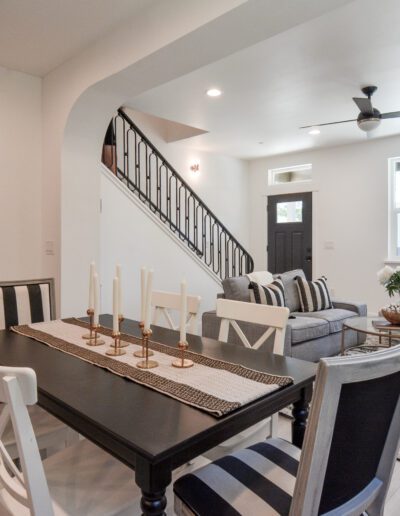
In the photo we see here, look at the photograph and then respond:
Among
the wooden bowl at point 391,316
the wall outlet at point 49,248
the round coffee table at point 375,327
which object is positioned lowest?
the round coffee table at point 375,327

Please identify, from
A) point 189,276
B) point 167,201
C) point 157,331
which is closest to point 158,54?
point 157,331

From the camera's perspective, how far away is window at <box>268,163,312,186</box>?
287 inches

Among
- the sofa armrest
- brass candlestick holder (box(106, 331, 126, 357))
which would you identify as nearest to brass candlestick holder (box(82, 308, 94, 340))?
brass candlestick holder (box(106, 331, 126, 357))

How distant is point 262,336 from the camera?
2020 millimetres

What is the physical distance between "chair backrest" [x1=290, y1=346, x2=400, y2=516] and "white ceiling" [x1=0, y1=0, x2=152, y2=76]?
252 cm

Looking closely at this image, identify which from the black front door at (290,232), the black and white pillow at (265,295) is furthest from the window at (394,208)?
the black and white pillow at (265,295)

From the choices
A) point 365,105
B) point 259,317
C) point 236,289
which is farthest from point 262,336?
point 365,105

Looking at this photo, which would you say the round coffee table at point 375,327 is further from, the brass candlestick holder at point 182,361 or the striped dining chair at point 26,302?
the striped dining chair at point 26,302

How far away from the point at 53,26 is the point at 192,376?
8.73ft

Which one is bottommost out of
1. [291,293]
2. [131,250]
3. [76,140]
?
[291,293]

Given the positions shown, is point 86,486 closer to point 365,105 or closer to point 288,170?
point 365,105

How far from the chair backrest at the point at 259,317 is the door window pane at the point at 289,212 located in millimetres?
5453

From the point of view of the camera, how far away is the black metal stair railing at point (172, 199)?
5652mm

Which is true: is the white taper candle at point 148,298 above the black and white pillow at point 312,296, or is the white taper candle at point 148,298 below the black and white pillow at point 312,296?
above
